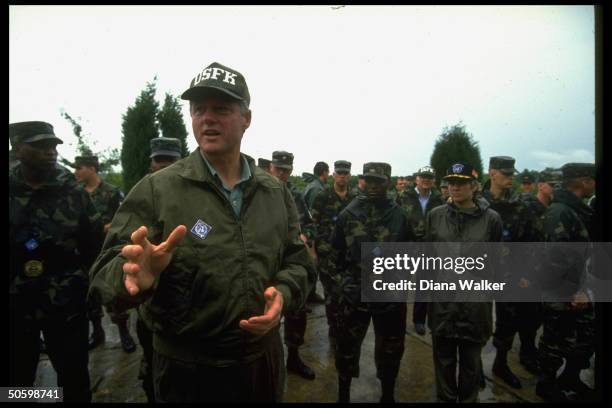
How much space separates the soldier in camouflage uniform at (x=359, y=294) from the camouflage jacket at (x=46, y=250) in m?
2.34

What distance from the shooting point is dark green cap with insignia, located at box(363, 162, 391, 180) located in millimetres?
3223

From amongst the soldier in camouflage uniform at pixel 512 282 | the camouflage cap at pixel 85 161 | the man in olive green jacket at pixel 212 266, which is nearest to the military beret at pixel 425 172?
the soldier in camouflage uniform at pixel 512 282

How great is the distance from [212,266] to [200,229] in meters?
0.19

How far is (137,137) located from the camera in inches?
454

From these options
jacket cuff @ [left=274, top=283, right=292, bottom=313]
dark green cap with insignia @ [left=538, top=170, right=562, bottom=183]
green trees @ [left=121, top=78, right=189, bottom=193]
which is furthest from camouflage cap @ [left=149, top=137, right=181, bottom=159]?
green trees @ [left=121, top=78, right=189, bottom=193]

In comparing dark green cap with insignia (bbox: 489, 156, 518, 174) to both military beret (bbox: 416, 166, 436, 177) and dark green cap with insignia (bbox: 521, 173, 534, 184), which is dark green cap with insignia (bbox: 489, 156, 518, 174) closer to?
military beret (bbox: 416, 166, 436, 177)

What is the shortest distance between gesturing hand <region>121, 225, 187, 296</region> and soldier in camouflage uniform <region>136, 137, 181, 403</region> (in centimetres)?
41

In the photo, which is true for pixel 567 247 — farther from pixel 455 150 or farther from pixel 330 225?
pixel 455 150

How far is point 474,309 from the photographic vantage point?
9.03ft

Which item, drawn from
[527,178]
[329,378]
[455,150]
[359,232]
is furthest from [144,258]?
[455,150]

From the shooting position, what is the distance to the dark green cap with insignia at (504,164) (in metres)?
4.06

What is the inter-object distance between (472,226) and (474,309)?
0.72 meters

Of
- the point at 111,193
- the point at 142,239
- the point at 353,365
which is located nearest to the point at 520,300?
the point at 353,365

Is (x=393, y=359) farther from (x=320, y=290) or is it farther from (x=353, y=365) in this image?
(x=320, y=290)
